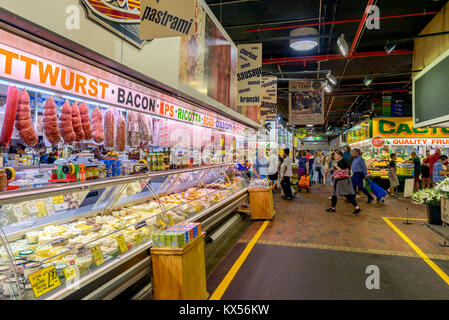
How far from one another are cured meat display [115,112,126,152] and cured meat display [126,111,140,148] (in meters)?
0.18

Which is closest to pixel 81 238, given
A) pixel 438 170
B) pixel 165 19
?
pixel 165 19

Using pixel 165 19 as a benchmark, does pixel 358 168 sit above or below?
below

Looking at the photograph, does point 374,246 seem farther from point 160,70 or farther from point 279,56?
point 279,56

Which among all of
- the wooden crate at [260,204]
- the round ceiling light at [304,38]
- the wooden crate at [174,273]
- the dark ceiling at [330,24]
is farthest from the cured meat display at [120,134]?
the round ceiling light at [304,38]

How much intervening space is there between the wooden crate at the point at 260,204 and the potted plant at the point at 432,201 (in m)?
3.35

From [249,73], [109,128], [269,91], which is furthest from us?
[269,91]

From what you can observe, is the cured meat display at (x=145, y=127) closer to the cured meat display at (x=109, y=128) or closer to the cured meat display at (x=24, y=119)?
the cured meat display at (x=109, y=128)

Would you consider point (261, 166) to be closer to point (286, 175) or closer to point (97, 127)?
point (286, 175)

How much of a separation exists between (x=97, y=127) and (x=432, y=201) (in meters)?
7.05

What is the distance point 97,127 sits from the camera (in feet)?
12.6

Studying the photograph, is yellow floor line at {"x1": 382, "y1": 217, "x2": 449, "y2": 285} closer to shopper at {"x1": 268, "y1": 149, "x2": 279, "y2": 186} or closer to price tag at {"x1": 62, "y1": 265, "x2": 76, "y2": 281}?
price tag at {"x1": 62, "y1": 265, "x2": 76, "y2": 281}

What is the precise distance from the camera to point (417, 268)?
427cm

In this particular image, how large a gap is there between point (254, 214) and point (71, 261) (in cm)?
551

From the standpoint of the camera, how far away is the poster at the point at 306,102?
11719 millimetres
